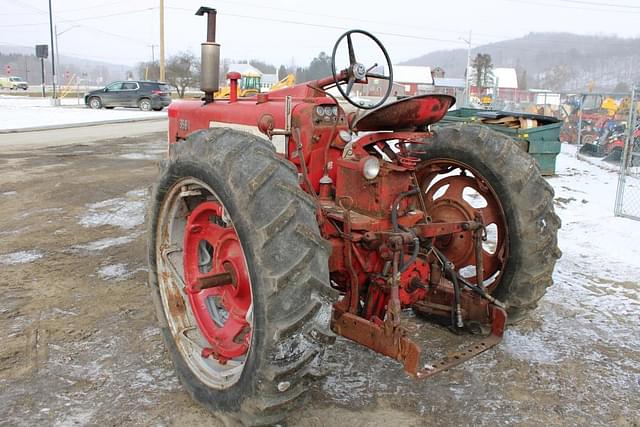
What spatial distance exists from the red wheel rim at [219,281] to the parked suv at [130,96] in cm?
2852

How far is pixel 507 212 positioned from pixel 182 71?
4728 centimetres

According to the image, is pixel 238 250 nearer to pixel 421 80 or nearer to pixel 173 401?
pixel 173 401

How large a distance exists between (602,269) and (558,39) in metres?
161

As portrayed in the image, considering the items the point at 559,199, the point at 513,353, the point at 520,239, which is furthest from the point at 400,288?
the point at 559,199

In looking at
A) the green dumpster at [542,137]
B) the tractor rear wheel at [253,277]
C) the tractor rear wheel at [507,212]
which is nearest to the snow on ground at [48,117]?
the green dumpster at [542,137]

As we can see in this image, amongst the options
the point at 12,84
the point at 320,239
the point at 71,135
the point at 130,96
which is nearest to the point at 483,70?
the point at 130,96

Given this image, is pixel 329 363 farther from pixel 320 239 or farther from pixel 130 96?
pixel 130 96

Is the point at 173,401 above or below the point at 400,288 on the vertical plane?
below

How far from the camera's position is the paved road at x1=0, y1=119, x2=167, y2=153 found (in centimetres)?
1479

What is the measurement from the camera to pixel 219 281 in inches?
113

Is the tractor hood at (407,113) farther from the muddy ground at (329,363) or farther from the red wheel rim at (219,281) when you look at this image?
the muddy ground at (329,363)

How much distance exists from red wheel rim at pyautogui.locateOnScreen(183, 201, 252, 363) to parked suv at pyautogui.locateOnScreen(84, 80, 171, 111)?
28518 mm

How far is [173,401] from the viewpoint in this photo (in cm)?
312

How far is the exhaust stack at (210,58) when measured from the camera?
435 cm
